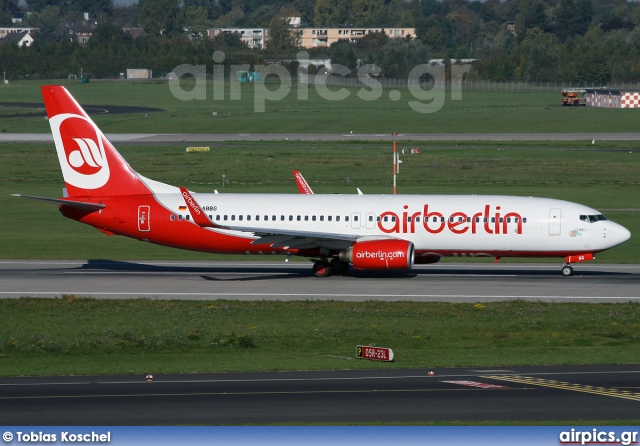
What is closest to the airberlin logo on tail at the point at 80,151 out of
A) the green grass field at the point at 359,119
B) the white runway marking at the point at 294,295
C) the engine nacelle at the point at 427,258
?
the white runway marking at the point at 294,295

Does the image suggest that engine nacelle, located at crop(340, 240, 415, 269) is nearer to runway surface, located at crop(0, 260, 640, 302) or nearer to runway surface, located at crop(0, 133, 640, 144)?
runway surface, located at crop(0, 260, 640, 302)

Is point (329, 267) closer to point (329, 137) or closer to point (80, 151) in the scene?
point (80, 151)

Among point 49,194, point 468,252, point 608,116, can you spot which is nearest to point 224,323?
point 468,252

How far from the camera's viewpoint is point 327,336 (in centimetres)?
3528

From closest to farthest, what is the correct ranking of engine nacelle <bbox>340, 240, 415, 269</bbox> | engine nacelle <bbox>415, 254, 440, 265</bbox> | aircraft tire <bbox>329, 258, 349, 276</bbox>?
engine nacelle <bbox>340, 240, 415, 269</bbox>, engine nacelle <bbox>415, 254, 440, 265</bbox>, aircraft tire <bbox>329, 258, 349, 276</bbox>

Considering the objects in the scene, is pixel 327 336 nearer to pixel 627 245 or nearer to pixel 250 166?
pixel 627 245

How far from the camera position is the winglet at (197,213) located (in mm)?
45906

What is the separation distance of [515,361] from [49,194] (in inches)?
2129

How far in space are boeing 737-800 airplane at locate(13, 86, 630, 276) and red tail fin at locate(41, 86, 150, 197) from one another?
1.9 inches

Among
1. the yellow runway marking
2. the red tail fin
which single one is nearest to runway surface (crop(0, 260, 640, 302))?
the red tail fin

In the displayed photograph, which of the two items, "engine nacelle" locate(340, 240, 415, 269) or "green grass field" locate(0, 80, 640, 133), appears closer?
"engine nacelle" locate(340, 240, 415, 269)

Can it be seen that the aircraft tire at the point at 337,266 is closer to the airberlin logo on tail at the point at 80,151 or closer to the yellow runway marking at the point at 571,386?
the airberlin logo on tail at the point at 80,151

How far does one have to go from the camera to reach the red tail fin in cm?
4934

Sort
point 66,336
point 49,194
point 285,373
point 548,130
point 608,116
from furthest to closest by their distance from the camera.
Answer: point 608,116, point 548,130, point 49,194, point 66,336, point 285,373
